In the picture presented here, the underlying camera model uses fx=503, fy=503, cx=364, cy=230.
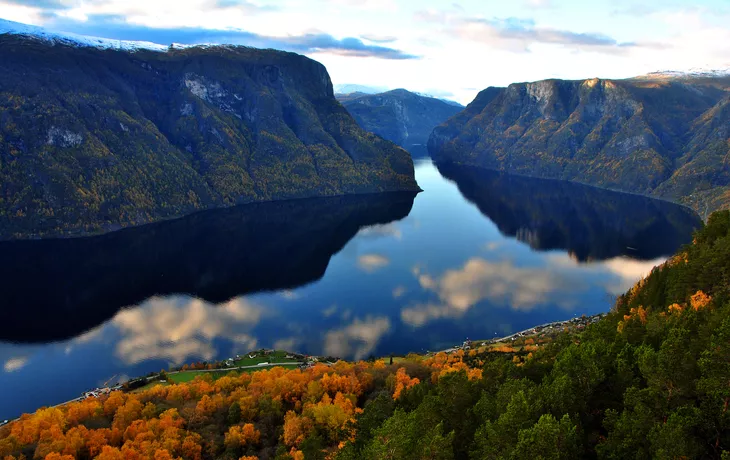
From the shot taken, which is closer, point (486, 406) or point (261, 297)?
point (486, 406)

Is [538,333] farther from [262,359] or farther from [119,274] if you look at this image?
[119,274]

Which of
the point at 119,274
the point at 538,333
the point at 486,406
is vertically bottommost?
the point at 119,274

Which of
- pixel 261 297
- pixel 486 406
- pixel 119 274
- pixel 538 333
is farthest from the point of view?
pixel 119 274

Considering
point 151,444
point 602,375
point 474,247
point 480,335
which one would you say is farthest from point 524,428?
point 474,247

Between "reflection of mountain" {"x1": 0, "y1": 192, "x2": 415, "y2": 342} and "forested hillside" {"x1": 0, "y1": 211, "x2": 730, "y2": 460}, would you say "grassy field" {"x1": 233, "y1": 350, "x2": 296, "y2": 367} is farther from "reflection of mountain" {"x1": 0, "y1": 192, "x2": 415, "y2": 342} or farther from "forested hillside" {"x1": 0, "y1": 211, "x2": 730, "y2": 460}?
"reflection of mountain" {"x1": 0, "y1": 192, "x2": 415, "y2": 342}

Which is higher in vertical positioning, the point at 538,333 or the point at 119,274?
the point at 538,333

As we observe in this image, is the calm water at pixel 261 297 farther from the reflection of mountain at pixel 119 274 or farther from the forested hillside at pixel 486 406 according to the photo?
the forested hillside at pixel 486 406

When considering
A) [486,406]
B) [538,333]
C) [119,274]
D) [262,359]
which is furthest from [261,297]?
[486,406]

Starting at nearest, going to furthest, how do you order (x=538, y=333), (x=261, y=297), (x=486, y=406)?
(x=486, y=406) → (x=538, y=333) → (x=261, y=297)
